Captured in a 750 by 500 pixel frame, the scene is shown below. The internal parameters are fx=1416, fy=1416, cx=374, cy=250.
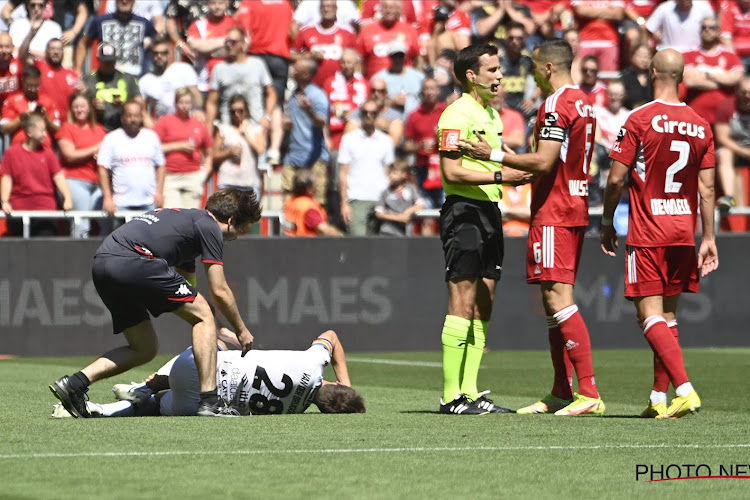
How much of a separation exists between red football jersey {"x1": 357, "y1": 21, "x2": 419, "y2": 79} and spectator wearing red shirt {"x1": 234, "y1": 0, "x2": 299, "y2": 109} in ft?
3.58

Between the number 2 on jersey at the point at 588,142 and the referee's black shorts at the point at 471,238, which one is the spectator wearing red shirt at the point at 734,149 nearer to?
the number 2 on jersey at the point at 588,142

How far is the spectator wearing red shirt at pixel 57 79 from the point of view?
17.8 m

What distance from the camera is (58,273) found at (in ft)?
55.0

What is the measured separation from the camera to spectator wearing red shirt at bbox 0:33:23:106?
17.7 m

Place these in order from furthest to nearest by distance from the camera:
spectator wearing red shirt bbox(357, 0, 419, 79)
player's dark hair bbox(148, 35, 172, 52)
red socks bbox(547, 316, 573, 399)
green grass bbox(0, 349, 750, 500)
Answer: spectator wearing red shirt bbox(357, 0, 419, 79) < player's dark hair bbox(148, 35, 172, 52) < red socks bbox(547, 316, 573, 399) < green grass bbox(0, 349, 750, 500)

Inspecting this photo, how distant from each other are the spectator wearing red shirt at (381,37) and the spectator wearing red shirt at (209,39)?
1.87 m

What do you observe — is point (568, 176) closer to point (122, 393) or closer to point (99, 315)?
point (122, 393)

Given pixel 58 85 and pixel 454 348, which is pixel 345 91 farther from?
pixel 454 348

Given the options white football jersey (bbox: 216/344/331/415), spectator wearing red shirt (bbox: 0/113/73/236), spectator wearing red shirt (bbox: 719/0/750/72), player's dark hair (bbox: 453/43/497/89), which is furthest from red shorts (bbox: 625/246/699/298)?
spectator wearing red shirt (bbox: 719/0/750/72)

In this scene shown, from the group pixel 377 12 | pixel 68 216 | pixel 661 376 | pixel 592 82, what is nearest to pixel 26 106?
pixel 68 216

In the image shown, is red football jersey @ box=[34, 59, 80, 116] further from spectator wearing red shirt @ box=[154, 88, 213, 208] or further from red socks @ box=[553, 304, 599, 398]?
red socks @ box=[553, 304, 599, 398]

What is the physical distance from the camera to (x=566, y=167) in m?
9.72

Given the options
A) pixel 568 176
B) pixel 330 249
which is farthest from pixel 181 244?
pixel 330 249

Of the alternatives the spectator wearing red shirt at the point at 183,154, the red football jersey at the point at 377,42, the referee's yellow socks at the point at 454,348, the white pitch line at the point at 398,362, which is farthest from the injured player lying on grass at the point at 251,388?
the red football jersey at the point at 377,42
